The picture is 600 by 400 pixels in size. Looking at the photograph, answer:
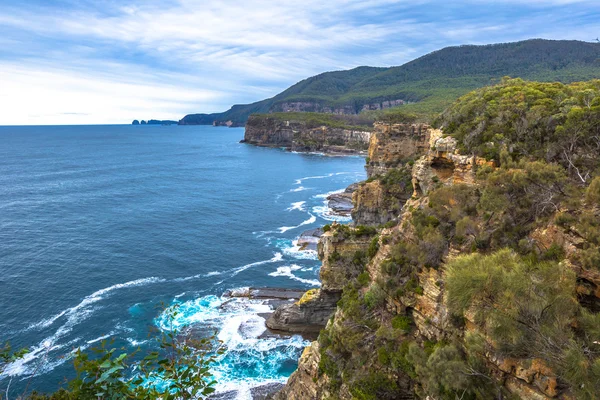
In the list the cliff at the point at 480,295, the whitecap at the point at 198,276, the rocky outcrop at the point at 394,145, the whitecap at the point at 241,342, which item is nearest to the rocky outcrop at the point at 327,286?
the whitecap at the point at 241,342

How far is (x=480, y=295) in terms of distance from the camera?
1593cm

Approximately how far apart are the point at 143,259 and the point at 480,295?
55572 millimetres

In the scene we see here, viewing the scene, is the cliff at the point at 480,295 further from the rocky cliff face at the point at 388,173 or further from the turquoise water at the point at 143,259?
the rocky cliff face at the point at 388,173

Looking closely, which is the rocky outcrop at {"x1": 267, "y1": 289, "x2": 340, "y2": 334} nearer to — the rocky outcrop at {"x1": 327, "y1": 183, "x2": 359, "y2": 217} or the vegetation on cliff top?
the vegetation on cliff top

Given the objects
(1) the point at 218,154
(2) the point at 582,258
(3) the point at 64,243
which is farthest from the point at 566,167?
(1) the point at 218,154

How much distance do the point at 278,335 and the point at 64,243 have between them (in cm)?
4261

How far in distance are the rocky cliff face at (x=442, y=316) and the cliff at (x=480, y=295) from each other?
60 mm

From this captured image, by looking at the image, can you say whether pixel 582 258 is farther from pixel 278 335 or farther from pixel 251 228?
pixel 251 228

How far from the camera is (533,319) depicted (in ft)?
48.1

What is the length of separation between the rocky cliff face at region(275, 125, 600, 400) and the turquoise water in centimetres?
1291

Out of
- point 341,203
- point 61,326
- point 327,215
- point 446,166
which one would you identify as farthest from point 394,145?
point 61,326

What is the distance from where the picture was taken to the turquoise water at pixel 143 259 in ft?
135

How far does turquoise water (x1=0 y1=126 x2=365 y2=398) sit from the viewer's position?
41.1 m

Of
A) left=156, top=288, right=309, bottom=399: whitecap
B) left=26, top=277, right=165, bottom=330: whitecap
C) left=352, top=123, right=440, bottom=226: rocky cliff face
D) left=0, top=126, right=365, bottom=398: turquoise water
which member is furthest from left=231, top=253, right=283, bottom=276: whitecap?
left=352, top=123, right=440, bottom=226: rocky cliff face
